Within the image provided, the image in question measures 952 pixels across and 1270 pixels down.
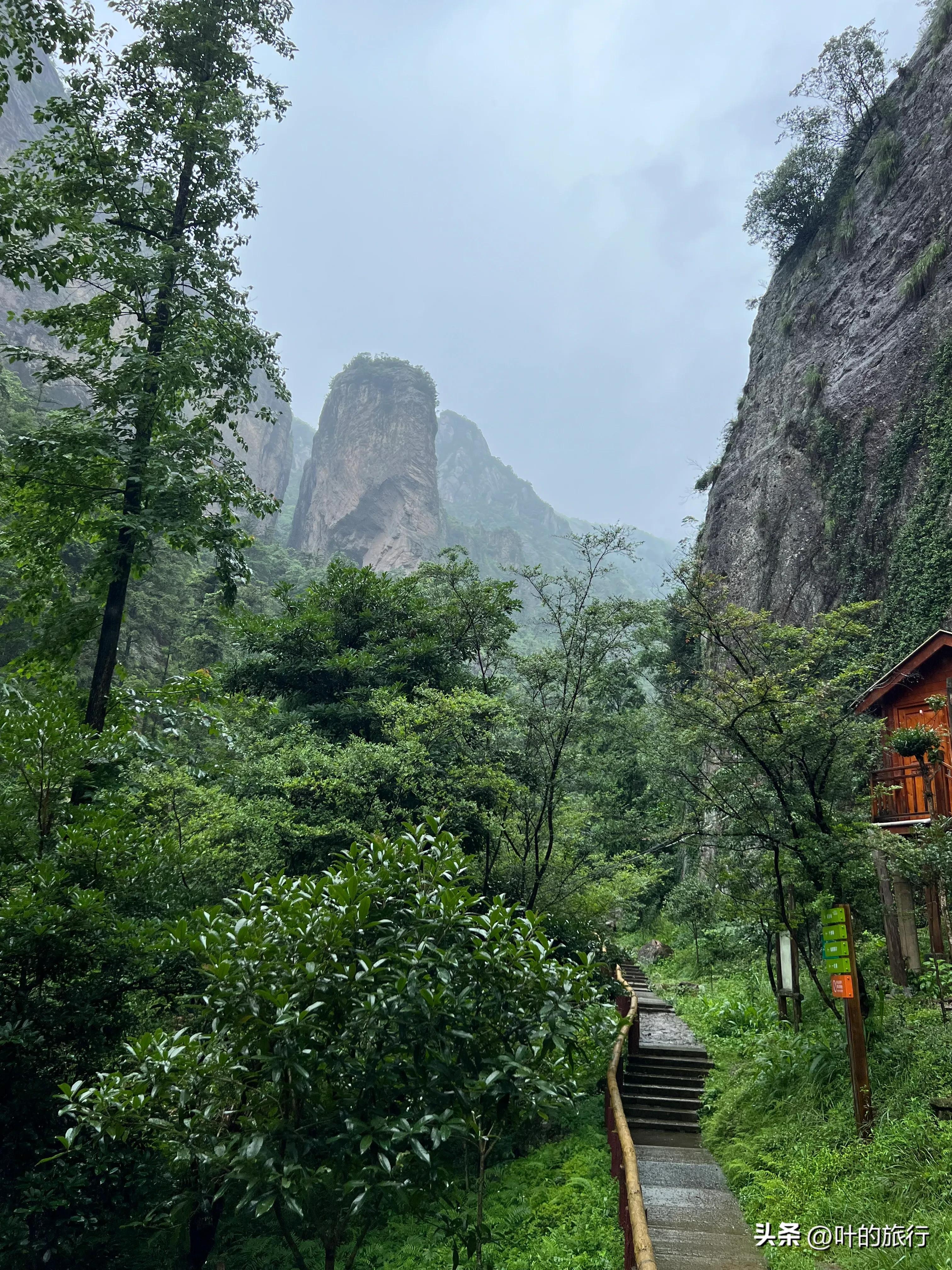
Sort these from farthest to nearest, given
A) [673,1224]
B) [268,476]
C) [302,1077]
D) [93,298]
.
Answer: [268,476], [93,298], [673,1224], [302,1077]

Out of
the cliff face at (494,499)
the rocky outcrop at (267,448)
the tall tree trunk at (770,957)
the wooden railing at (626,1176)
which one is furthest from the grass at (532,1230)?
the cliff face at (494,499)

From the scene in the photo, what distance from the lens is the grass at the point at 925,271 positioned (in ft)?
60.7

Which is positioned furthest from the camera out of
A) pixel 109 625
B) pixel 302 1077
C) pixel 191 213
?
pixel 191 213

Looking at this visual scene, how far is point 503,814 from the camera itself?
12109 millimetres

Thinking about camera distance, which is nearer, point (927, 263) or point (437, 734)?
point (437, 734)

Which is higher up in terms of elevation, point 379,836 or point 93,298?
point 93,298

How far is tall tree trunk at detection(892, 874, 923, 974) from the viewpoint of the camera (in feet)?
26.8

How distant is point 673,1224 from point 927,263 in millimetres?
21495

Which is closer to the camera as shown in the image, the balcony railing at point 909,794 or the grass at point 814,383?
the balcony railing at point 909,794

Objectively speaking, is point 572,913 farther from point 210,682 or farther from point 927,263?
point 927,263

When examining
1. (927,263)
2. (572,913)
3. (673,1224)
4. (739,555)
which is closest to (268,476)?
(739,555)

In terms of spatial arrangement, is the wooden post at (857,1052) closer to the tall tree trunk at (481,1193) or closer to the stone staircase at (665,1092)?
the stone staircase at (665,1092)

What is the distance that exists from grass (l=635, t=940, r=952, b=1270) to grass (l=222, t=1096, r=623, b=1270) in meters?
1.42

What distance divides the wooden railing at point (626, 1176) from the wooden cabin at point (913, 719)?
235 inches
